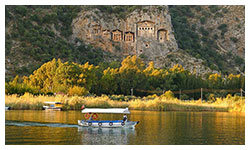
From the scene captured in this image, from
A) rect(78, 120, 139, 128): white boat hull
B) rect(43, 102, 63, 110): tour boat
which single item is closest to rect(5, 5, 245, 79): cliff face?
rect(43, 102, 63, 110): tour boat

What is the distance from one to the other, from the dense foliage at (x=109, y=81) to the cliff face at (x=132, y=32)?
35.6 ft

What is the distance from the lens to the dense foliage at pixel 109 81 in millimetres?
64438

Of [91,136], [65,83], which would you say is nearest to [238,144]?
[91,136]

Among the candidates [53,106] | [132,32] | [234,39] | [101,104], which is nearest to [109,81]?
[101,104]

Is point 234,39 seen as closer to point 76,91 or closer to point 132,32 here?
point 132,32

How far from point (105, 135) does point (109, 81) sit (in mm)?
51549

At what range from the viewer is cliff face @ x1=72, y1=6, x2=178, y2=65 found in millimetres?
112750

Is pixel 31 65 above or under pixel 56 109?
above

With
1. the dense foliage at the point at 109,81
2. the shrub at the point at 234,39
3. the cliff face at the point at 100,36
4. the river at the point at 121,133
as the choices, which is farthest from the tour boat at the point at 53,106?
the shrub at the point at 234,39

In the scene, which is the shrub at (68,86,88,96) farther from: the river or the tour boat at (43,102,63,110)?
the river

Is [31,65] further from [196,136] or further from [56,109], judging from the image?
[196,136]

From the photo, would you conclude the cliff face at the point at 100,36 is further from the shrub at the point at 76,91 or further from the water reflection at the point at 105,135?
the water reflection at the point at 105,135

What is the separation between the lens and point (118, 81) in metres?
80.6
